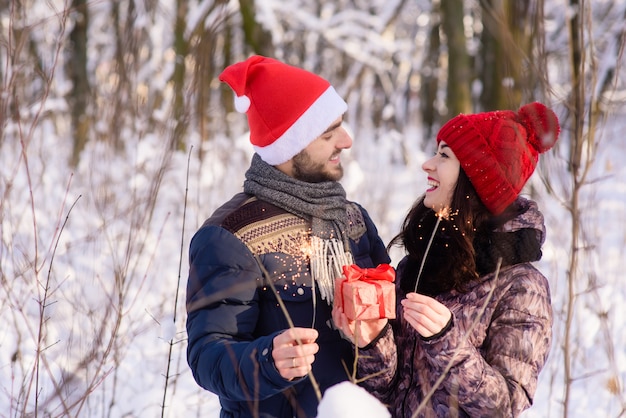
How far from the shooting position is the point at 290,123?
7.29 feet

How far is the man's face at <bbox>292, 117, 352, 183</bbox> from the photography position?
221cm

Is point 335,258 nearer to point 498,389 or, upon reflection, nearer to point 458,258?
point 458,258

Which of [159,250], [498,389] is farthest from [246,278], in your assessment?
[159,250]

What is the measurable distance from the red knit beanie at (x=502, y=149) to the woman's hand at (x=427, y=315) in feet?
1.48

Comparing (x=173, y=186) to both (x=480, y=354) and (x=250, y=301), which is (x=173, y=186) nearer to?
(x=250, y=301)

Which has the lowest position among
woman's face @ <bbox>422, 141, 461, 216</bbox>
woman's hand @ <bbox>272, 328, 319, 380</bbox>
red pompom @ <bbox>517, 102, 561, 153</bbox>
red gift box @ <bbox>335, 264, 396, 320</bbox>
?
woman's hand @ <bbox>272, 328, 319, 380</bbox>

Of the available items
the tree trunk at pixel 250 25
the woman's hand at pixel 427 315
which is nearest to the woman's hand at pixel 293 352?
the woman's hand at pixel 427 315

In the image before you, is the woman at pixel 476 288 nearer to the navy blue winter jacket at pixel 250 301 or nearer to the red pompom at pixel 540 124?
the red pompom at pixel 540 124

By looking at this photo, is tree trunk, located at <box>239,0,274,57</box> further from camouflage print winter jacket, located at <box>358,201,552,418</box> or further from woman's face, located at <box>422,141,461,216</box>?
camouflage print winter jacket, located at <box>358,201,552,418</box>

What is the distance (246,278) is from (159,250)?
411 cm

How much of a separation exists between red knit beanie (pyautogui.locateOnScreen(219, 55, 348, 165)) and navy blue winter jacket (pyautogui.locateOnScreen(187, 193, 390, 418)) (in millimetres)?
225

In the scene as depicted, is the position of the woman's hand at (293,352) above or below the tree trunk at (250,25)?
below

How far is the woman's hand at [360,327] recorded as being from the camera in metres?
1.80

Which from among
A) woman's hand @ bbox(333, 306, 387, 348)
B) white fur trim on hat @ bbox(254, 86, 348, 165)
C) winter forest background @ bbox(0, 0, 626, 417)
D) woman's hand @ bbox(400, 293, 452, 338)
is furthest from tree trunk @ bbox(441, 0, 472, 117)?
woman's hand @ bbox(400, 293, 452, 338)
